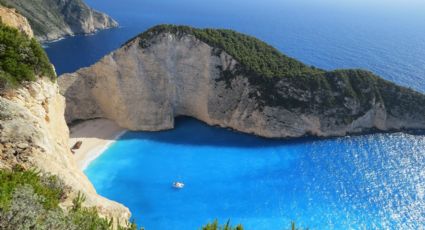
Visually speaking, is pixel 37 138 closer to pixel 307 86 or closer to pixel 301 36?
pixel 307 86

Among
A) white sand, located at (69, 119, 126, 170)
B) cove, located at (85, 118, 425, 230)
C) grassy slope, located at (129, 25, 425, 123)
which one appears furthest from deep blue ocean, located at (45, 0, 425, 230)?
grassy slope, located at (129, 25, 425, 123)

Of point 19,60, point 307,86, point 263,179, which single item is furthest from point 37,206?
point 307,86

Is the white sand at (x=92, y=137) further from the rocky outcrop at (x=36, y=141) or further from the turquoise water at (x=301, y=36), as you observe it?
the turquoise water at (x=301, y=36)

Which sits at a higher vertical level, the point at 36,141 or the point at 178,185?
the point at 36,141

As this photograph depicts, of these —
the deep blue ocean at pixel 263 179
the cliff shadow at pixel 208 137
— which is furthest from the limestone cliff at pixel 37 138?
the cliff shadow at pixel 208 137

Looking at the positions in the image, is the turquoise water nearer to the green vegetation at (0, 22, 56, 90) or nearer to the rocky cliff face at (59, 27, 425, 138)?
the rocky cliff face at (59, 27, 425, 138)

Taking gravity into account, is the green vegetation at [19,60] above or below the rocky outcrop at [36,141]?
above
